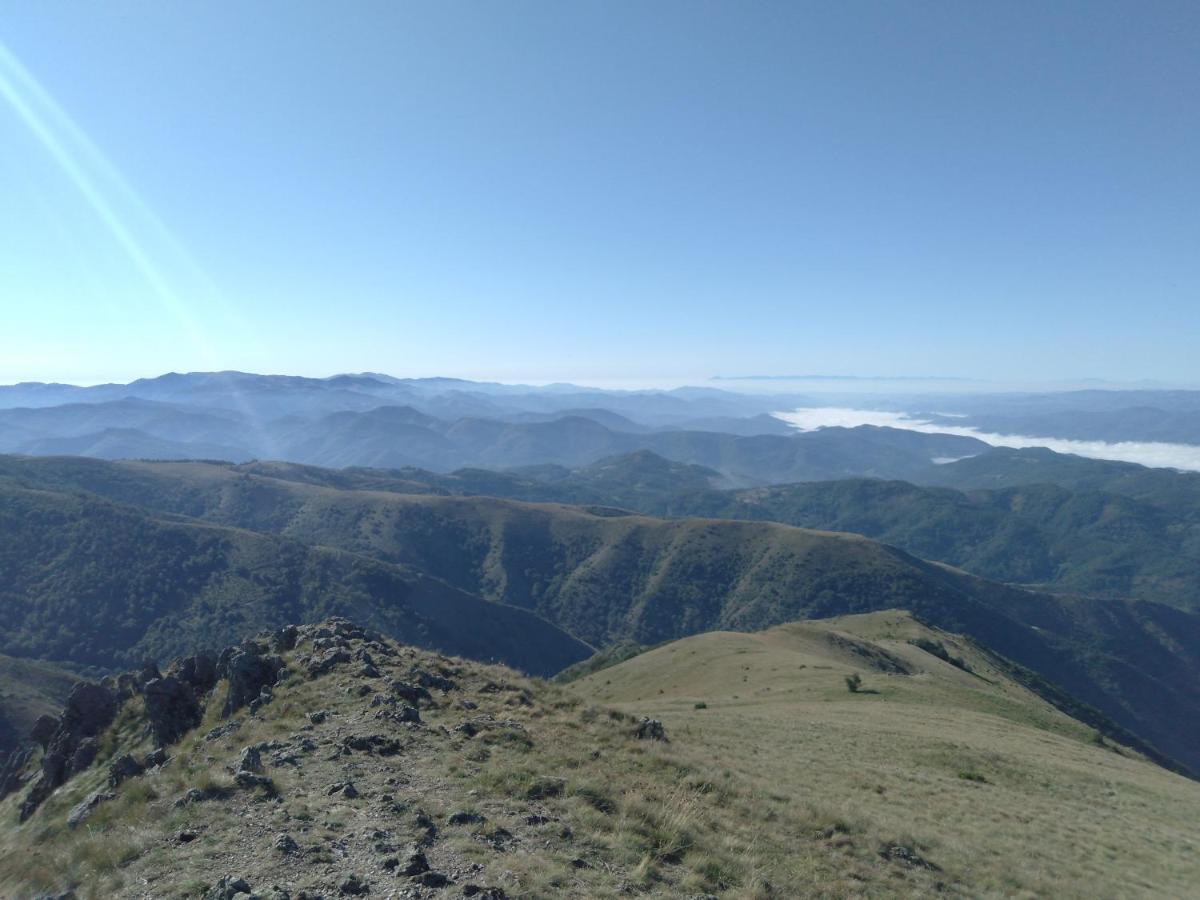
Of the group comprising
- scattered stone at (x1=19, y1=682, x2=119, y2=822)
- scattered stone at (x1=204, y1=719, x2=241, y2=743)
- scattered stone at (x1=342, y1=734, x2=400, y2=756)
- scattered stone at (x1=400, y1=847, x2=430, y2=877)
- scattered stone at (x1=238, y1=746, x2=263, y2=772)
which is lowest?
scattered stone at (x1=19, y1=682, x2=119, y2=822)

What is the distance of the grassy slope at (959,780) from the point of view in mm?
13906

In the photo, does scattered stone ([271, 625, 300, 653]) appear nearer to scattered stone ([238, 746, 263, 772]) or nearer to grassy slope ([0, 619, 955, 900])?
grassy slope ([0, 619, 955, 900])

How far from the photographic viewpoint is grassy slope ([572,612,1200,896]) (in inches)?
547

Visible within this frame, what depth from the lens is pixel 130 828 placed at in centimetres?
1056

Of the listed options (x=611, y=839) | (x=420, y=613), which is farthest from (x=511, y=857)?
(x=420, y=613)

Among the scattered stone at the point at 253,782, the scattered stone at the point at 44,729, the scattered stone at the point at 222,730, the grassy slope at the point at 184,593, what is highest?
the scattered stone at the point at 253,782

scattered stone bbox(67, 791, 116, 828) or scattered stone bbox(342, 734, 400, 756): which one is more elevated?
scattered stone bbox(342, 734, 400, 756)

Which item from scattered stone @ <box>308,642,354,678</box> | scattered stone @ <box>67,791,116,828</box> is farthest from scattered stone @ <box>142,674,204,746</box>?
scattered stone @ <box>67,791,116,828</box>

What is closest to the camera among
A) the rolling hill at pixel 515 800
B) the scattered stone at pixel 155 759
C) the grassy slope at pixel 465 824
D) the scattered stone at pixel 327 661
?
the grassy slope at pixel 465 824

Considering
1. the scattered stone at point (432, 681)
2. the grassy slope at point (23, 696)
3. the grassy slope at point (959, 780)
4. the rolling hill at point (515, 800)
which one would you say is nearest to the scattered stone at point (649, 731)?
the rolling hill at point (515, 800)

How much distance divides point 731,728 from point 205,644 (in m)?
139

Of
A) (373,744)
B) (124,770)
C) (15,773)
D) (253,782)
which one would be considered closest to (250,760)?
(253,782)

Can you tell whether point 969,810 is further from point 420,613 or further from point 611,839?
point 420,613

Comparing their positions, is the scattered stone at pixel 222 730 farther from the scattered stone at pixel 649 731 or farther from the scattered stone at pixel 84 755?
the scattered stone at pixel 649 731
